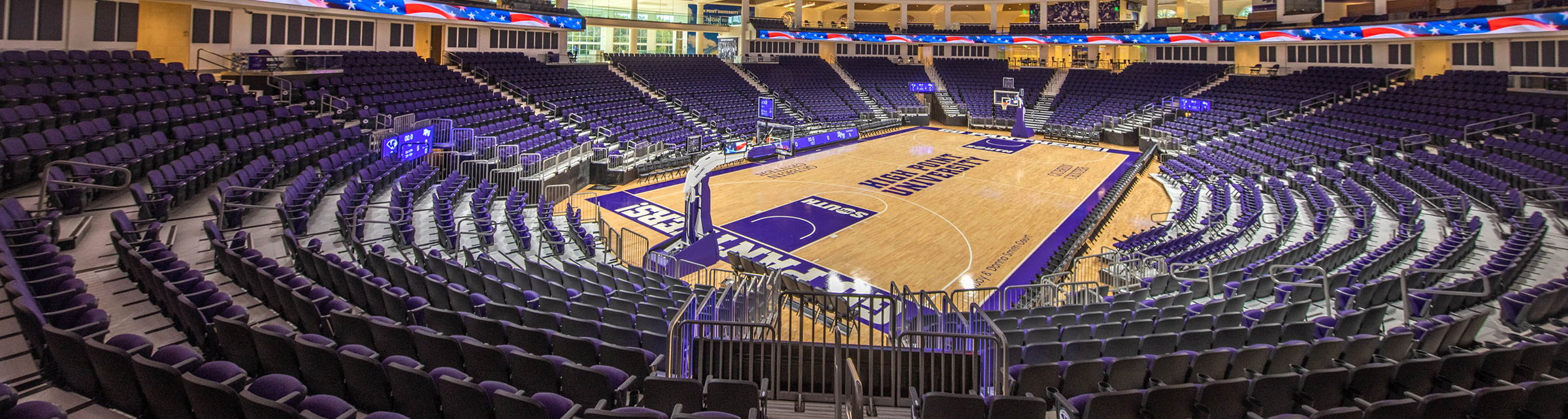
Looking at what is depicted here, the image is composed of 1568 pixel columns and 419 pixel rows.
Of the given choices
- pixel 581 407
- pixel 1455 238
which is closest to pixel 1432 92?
pixel 1455 238

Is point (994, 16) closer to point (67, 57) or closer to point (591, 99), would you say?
point (591, 99)

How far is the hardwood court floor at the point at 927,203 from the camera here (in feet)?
45.4

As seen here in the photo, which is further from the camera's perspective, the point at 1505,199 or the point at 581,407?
the point at 1505,199

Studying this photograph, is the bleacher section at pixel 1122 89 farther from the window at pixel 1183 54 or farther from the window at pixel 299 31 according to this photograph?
the window at pixel 299 31

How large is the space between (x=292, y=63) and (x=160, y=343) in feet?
60.2

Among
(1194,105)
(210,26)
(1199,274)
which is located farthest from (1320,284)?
(1194,105)

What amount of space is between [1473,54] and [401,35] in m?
37.0

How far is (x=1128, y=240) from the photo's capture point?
14328 mm

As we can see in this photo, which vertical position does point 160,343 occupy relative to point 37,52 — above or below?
below

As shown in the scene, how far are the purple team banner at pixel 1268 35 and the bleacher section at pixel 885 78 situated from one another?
150cm

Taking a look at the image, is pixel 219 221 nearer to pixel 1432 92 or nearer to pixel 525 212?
pixel 525 212

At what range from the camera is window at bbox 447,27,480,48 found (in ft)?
89.0

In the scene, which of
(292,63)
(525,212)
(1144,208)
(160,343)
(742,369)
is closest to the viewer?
(160,343)

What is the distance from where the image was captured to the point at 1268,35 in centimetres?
3056
